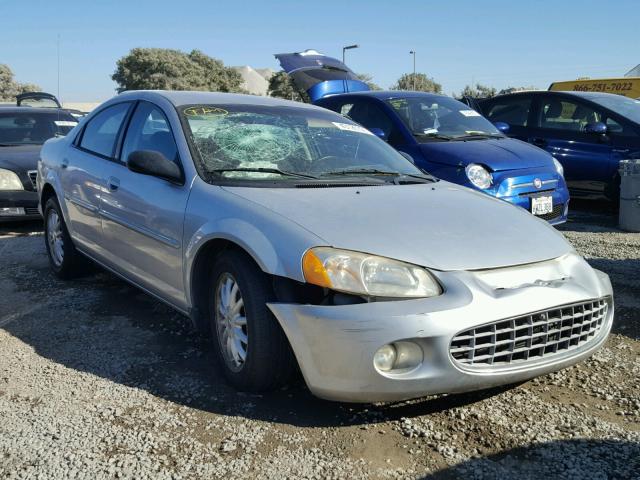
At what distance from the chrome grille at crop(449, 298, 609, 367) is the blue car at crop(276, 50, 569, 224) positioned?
9.07ft

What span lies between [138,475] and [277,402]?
77 cm

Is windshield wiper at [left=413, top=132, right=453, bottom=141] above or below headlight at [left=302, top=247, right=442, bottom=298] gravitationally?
above

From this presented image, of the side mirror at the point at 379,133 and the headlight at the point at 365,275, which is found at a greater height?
the side mirror at the point at 379,133

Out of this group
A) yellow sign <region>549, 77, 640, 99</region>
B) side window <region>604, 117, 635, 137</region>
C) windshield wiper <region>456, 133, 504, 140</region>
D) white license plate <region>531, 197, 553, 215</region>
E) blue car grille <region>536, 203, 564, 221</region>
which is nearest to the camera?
white license plate <region>531, 197, 553, 215</region>

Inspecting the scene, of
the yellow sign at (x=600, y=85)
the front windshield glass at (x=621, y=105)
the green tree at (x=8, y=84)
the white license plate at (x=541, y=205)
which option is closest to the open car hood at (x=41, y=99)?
the white license plate at (x=541, y=205)

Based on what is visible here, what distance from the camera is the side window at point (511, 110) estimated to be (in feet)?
29.6

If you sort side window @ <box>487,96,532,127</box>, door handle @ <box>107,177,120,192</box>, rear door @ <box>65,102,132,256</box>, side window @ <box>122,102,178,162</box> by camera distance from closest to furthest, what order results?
side window @ <box>122,102,178,162</box>
door handle @ <box>107,177,120,192</box>
rear door @ <box>65,102,132,256</box>
side window @ <box>487,96,532,127</box>

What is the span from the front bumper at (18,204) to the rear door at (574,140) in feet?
20.6

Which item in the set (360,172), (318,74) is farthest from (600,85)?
(360,172)

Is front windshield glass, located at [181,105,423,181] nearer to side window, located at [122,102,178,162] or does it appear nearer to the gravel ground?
side window, located at [122,102,178,162]

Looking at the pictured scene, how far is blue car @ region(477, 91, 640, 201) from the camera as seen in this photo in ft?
26.3

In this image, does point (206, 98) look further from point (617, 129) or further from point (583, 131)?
point (617, 129)

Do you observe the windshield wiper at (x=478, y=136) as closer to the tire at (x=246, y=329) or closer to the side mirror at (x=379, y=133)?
the side mirror at (x=379, y=133)

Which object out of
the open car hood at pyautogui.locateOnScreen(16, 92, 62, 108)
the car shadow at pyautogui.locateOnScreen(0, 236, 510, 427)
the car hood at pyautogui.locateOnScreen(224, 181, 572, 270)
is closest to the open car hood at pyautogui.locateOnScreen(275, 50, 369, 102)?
the open car hood at pyautogui.locateOnScreen(16, 92, 62, 108)
